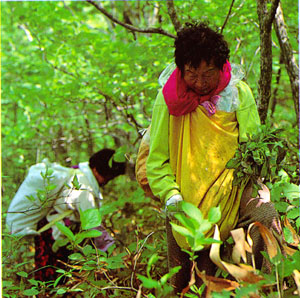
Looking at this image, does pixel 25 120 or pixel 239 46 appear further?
pixel 25 120

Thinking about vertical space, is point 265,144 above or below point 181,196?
above

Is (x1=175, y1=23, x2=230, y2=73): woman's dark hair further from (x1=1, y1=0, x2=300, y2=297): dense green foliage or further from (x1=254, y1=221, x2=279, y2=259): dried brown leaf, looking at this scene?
(x1=254, y1=221, x2=279, y2=259): dried brown leaf

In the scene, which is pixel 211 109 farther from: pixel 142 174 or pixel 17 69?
pixel 17 69

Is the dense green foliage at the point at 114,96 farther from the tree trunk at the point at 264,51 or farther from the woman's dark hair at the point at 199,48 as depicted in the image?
the woman's dark hair at the point at 199,48

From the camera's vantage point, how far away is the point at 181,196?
2314mm

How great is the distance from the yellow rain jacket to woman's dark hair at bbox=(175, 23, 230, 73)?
0.75 feet

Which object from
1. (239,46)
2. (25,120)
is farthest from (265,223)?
(25,120)

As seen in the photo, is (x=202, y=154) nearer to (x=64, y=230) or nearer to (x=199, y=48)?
(x=199, y=48)

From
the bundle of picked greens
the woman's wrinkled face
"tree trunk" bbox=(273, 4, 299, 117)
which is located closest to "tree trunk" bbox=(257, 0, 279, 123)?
"tree trunk" bbox=(273, 4, 299, 117)

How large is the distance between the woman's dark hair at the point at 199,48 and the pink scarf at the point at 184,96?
7 centimetres

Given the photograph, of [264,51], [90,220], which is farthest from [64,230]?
[264,51]

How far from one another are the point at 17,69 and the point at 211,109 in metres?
6.80

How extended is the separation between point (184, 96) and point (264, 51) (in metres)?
1.06

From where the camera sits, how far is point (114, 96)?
15.0 feet
